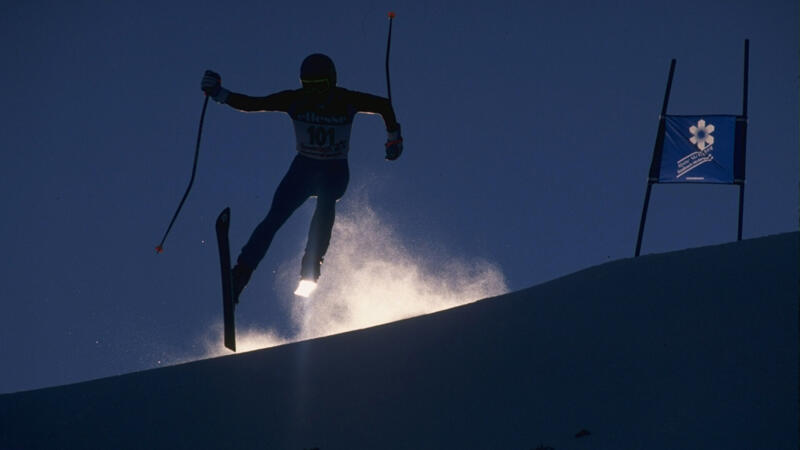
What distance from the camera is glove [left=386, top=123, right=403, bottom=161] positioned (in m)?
7.14

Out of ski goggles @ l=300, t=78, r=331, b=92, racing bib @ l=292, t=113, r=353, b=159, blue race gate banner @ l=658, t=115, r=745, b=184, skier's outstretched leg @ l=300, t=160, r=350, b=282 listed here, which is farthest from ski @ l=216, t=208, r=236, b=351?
blue race gate banner @ l=658, t=115, r=745, b=184

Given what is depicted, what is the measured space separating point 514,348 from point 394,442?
1721 millimetres

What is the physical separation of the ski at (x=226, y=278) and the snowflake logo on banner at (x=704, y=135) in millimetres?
A: 8866

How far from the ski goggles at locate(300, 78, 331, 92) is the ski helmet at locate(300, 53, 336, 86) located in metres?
0.01

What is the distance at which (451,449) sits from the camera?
4.62 metres

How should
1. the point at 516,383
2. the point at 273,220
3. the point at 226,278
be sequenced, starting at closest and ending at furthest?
the point at 516,383 < the point at 226,278 < the point at 273,220

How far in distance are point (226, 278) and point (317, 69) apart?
2.23m

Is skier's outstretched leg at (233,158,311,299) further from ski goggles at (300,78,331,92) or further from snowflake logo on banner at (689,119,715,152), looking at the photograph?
snowflake logo on banner at (689,119,715,152)

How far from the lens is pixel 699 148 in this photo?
12.3m

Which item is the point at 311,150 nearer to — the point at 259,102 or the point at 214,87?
the point at 259,102

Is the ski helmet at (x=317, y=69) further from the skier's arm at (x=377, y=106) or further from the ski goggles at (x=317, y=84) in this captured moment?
the skier's arm at (x=377, y=106)

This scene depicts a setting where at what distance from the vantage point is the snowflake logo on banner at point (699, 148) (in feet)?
40.1

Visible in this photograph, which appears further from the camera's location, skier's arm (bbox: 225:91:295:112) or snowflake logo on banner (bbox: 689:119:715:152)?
snowflake logo on banner (bbox: 689:119:715:152)

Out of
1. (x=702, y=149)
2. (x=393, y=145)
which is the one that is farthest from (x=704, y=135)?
(x=393, y=145)
